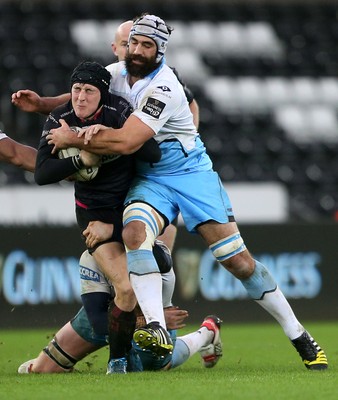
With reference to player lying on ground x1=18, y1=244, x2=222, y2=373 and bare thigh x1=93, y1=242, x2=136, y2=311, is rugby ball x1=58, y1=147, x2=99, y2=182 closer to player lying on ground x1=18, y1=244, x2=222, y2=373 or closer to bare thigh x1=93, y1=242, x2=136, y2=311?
bare thigh x1=93, y1=242, x2=136, y2=311

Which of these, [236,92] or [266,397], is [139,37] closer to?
[266,397]

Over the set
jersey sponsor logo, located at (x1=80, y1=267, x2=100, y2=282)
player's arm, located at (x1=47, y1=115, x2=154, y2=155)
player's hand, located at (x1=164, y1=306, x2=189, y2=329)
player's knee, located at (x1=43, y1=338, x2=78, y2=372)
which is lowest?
player's knee, located at (x1=43, y1=338, x2=78, y2=372)

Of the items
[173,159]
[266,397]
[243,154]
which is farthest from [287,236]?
[266,397]

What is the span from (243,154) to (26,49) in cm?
395

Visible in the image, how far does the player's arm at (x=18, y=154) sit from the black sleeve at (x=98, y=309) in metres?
1.09

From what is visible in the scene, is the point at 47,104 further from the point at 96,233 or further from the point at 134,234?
the point at 134,234

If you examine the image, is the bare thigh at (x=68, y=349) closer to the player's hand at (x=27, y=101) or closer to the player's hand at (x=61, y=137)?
the player's hand at (x=61, y=137)

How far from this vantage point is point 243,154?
18.4m

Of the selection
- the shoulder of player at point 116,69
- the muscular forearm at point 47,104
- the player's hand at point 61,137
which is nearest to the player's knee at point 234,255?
the player's hand at point 61,137

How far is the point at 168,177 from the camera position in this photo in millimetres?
7551

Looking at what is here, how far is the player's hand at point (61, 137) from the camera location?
7141 mm

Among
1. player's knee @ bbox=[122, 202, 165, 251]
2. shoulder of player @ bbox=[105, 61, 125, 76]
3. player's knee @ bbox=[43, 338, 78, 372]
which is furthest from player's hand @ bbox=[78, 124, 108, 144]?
player's knee @ bbox=[43, 338, 78, 372]

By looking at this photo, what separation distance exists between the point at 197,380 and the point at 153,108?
5.70 feet

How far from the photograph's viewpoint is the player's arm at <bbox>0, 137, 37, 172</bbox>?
26.6ft
